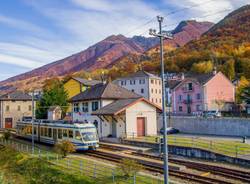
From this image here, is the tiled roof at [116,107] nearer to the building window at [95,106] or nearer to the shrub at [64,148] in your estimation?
the building window at [95,106]

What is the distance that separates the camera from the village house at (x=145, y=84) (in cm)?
9012

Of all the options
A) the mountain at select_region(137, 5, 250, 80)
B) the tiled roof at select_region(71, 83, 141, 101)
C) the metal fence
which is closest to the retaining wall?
the tiled roof at select_region(71, 83, 141, 101)

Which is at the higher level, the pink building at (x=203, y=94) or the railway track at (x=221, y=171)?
the pink building at (x=203, y=94)

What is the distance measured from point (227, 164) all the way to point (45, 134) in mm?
22695

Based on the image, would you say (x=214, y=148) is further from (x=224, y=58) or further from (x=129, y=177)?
(x=224, y=58)

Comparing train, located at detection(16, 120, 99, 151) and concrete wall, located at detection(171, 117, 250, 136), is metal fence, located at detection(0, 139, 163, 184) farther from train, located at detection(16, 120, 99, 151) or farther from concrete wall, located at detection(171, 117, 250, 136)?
concrete wall, located at detection(171, 117, 250, 136)

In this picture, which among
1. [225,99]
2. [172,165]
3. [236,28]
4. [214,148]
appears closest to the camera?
[172,165]

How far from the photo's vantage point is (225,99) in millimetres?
72375

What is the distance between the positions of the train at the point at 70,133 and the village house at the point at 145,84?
50.6 metres

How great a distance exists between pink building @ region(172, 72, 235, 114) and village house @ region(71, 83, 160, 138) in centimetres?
2509

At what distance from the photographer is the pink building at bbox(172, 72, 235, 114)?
6812 cm

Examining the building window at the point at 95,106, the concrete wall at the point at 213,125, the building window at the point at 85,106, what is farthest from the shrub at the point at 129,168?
the building window at the point at 85,106

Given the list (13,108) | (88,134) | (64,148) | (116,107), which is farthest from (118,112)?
(13,108)

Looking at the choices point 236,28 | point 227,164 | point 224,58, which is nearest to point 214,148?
point 227,164
